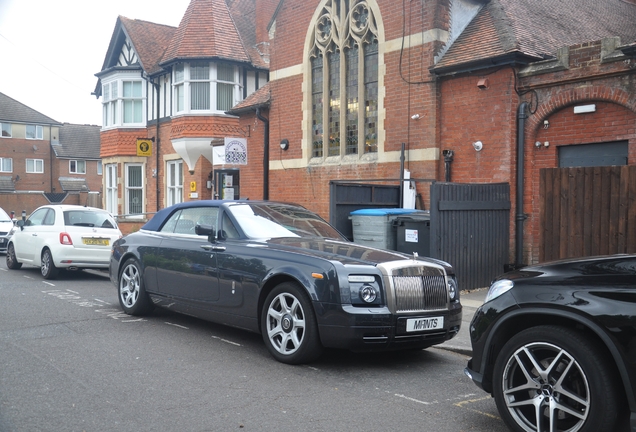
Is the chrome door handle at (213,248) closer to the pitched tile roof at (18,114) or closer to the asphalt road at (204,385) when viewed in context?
the asphalt road at (204,385)

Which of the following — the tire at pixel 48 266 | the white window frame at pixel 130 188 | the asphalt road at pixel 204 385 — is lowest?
the asphalt road at pixel 204 385

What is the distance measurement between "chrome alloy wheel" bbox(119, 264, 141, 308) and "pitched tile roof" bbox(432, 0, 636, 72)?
7870 millimetres

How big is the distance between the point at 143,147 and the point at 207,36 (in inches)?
189

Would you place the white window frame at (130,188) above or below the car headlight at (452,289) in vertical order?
above

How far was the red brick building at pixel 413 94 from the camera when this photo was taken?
1148cm

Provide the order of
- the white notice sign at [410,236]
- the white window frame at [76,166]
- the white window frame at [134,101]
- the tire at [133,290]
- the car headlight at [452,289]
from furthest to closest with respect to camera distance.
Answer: the white window frame at [76,166] → the white window frame at [134,101] → the white notice sign at [410,236] → the tire at [133,290] → the car headlight at [452,289]

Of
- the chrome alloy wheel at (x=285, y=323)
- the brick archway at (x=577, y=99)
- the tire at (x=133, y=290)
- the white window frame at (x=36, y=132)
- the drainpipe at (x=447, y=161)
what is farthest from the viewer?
the white window frame at (x=36, y=132)

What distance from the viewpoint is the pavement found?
7.15 m

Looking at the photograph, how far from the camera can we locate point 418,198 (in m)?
13.9

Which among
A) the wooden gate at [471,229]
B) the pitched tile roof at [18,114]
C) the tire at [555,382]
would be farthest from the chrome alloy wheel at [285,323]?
the pitched tile roof at [18,114]

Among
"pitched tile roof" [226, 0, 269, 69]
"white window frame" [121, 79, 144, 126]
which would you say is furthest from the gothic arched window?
"white window frame" [121, 79, 144, 126]

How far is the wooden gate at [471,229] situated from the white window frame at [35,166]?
56824 mm

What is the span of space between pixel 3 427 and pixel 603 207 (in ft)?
29.1

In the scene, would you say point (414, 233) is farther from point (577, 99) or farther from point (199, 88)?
point (199, 88)
